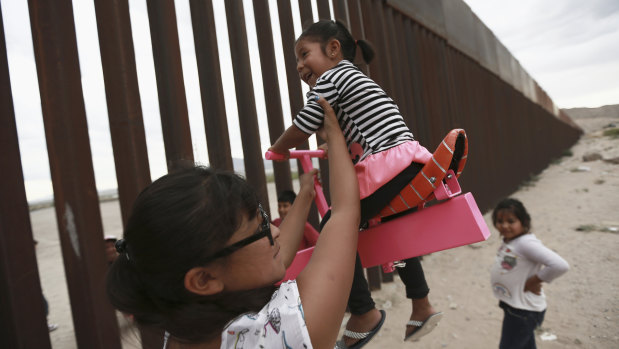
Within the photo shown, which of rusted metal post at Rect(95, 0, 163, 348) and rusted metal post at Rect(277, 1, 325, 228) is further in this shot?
rusted metal post at Rect(277, 1, 325, 228)

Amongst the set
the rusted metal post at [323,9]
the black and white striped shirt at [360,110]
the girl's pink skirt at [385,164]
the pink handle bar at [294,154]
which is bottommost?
the girl's pink skirt at [385,164]

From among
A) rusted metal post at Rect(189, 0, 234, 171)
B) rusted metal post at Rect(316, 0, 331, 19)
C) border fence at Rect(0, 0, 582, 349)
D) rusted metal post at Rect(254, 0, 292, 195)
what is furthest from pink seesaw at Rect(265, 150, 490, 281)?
rusted metal post at Rect(316, 0, 331, 19)

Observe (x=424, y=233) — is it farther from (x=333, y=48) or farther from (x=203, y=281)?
(x=333, y=48)

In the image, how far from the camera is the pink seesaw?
1157 mm

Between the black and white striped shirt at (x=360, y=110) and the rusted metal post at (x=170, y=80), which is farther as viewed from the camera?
the rusted metal post at (x=170, y=80)

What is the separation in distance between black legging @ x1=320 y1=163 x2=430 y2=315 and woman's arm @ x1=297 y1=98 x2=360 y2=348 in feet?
0.55

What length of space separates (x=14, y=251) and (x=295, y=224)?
1.61 meters

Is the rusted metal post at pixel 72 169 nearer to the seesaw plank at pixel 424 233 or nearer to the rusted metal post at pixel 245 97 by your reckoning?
the rusted metal post at pixel 245 97

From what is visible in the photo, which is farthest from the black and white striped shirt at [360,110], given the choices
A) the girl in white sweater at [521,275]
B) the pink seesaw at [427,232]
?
the girl in white sweater at [521,275]

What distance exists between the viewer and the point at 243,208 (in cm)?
100

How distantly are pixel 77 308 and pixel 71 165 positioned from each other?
80cm

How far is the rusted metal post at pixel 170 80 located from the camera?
2.48m

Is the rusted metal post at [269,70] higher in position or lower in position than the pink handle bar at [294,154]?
higher

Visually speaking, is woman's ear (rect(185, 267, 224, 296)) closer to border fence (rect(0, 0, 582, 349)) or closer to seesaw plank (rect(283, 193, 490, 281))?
seesaw plank (rect(283, 193, 490, 281))
